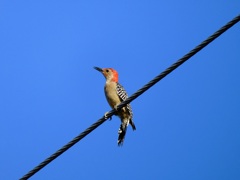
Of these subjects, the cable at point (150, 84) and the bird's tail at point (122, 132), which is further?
the bird's tail at point (122, 132)

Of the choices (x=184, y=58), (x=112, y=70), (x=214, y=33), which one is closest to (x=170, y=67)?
(x=184, y=58)

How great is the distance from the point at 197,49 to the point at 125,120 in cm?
520

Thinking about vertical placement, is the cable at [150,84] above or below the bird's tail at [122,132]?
below

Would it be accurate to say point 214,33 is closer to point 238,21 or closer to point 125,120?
point 238,21

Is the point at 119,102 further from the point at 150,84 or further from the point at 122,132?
the point at 150,84

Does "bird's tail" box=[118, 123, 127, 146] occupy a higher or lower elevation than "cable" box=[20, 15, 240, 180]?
higher

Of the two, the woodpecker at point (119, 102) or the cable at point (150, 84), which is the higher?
the woodpecker at point (119, 102)

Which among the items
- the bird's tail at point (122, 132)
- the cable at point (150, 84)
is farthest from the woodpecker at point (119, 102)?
the cable at point (150, 84)

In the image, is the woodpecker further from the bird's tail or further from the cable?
the cable

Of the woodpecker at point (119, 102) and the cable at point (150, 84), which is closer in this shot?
the cable at point (150, 84)

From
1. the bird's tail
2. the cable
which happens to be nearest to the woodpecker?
the bird's tail

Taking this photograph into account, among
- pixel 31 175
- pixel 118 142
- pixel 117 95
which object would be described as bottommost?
pixel 31 175

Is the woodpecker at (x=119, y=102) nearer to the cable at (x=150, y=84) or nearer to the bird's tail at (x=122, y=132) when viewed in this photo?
the bird's tail at (x=122, y=132)

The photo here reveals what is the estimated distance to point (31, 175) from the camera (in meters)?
5.52
